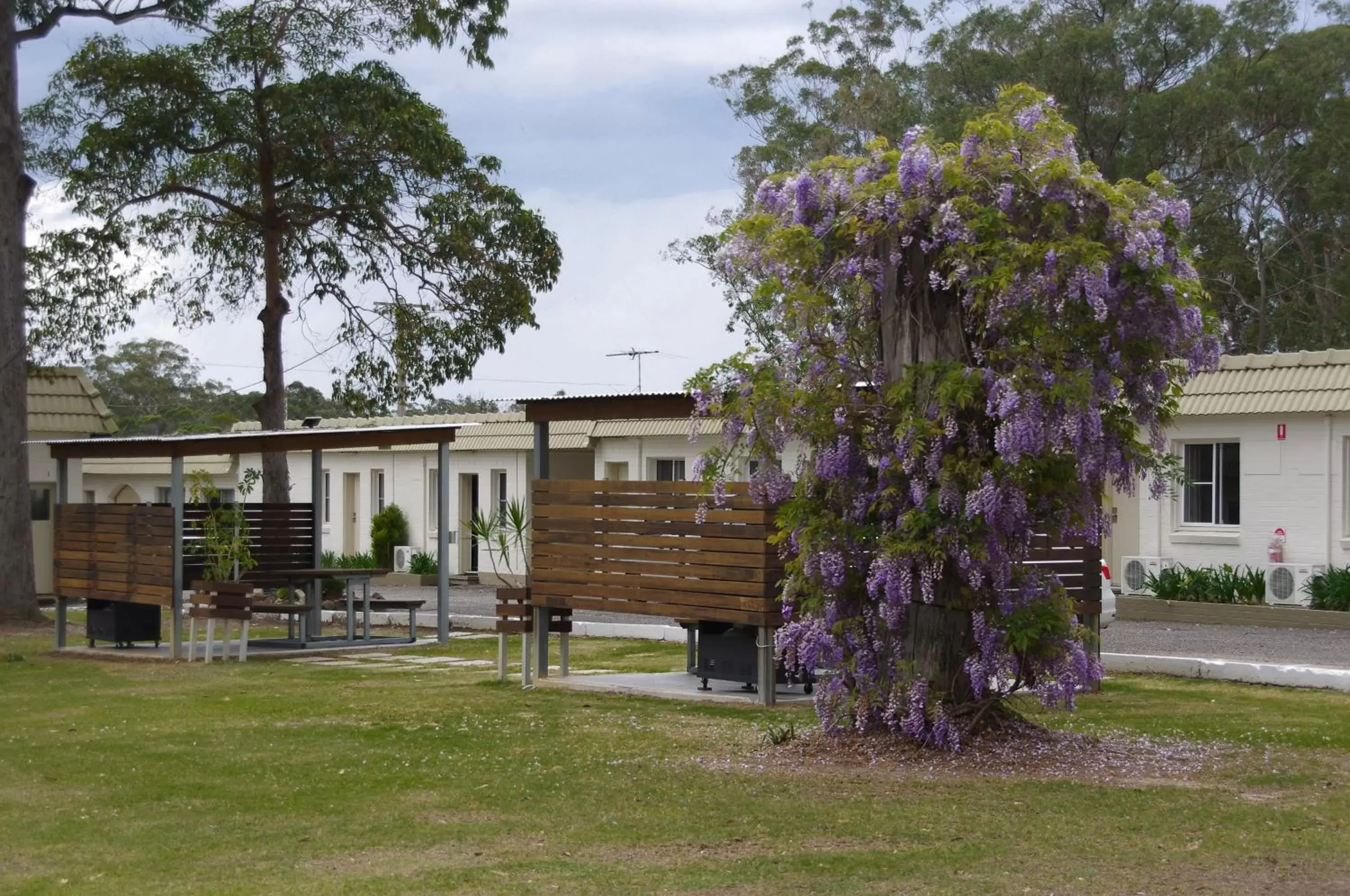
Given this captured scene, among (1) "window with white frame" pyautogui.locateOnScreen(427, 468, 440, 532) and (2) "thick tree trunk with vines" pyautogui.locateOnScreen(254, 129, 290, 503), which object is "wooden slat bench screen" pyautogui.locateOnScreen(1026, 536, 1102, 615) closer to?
(2) "thick tree trunk with vines" pyautogui.locateOnScreen(254, 129, 290, 503)

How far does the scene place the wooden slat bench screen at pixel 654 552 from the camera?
1239 centimetres

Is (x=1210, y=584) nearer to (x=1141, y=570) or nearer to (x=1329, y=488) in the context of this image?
(x=1141, y=570)

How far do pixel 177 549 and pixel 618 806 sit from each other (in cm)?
1005

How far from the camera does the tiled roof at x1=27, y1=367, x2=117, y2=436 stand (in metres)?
30.4

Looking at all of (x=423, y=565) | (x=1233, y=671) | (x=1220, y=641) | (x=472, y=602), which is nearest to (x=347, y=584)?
(x=472, y=602)

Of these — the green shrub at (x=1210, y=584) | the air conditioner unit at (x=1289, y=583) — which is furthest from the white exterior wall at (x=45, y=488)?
the air conditioner unit at (x=1289, y=583)

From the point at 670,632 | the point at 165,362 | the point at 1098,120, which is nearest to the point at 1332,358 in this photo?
the point at 670,632

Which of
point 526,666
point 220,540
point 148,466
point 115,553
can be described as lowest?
point 526,666

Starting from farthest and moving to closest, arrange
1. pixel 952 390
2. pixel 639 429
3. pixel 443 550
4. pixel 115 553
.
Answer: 1. pixel 639 429
2. pixel 443 550
3. pixel 115 553
4. pixel 952 390

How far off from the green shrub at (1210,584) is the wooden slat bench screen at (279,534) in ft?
37.8

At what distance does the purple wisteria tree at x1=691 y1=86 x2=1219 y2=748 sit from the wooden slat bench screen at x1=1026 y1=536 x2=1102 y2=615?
274 cm

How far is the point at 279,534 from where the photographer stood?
20172 mm

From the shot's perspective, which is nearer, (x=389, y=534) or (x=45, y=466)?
(x=45, y=466)

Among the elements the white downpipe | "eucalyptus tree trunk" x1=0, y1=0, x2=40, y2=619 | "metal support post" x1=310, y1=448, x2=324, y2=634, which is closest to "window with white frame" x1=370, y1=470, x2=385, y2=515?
"eucalyptus tree trunk" x1=0, y1=0, x2=40, y2=619
